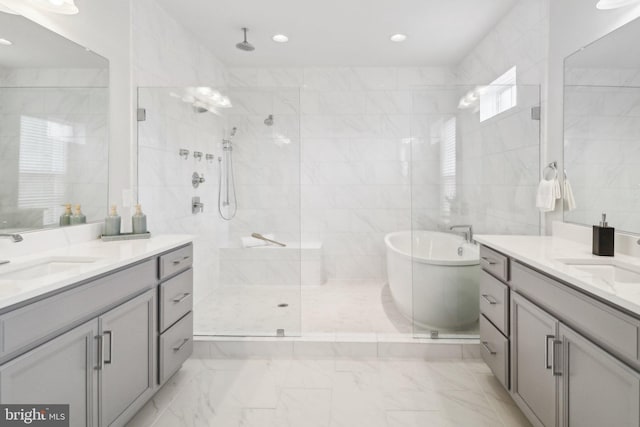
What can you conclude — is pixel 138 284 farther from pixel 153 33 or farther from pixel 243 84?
pixel 243 84

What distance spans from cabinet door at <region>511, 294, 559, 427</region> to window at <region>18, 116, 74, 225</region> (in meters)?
2.54

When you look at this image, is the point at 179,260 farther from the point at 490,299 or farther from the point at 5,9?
the point at 490,299

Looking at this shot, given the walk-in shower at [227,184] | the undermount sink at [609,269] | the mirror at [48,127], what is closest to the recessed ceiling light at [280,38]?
the walk-in shower at [227,184]

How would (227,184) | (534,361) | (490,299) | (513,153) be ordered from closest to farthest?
(534,361) < (490,299) < (513,153) < (227,184)

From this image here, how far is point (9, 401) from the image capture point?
3.64ft

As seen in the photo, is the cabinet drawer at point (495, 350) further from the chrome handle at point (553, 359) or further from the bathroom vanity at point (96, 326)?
the bathroom vanity at point (96, 326)

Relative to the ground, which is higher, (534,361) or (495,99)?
(495,99)

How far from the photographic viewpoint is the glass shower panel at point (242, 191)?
2.78 m

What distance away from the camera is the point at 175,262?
2162mm

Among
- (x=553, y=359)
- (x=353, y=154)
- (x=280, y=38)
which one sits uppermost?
(x=280, y=38)

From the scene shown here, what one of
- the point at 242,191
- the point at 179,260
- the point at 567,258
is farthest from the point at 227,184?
the point at 567,258

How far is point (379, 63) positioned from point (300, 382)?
3737mm

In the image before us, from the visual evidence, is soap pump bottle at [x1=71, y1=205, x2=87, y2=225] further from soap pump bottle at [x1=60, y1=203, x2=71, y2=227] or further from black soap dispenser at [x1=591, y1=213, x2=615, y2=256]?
black soap dispenser at [x1=591, y1=213, x2=615, y2=256]

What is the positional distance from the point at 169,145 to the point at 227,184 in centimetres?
65
